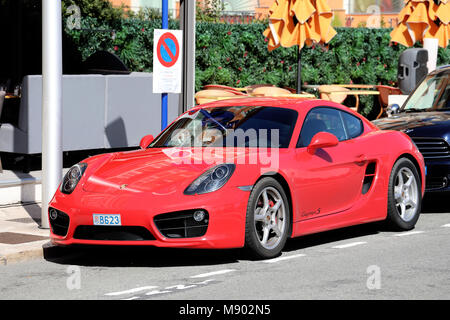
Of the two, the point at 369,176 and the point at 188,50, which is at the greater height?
the point at 188,50

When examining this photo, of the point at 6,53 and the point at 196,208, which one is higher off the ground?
the point at 6,53

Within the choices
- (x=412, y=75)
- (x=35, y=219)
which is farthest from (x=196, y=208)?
(x=412, y=75)

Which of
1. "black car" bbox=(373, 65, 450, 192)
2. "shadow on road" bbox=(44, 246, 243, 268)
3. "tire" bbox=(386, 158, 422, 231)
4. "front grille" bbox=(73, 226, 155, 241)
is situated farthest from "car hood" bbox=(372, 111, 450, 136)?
"front grille" bbox=(73, 226, 155, 241)

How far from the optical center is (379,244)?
32.3 ft

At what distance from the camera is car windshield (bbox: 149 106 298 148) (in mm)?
9484

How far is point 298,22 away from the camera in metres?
19.1

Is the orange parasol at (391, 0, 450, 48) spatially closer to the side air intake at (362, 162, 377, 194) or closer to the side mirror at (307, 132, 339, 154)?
the side air intake at (362, 162, 377, 194)

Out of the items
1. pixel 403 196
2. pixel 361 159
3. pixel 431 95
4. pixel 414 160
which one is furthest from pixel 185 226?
pixel 431 95

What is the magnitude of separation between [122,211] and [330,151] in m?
2.32

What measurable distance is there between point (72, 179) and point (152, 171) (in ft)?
2.58

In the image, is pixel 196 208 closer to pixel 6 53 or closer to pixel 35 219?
pixel 35 219

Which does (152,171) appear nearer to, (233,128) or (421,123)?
(233,128)

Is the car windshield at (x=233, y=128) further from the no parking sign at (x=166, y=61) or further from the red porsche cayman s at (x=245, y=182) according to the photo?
the no parking sign at (x=166, y=61)

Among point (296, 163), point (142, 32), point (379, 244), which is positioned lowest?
point (379, 244)
